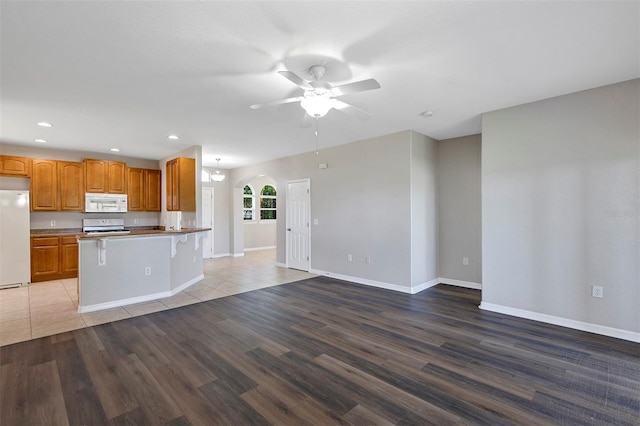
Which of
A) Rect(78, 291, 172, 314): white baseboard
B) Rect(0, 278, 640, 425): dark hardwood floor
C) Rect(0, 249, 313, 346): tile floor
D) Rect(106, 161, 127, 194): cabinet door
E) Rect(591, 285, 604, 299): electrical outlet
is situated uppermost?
Rect(106, 161, 127, 194): cabinet door

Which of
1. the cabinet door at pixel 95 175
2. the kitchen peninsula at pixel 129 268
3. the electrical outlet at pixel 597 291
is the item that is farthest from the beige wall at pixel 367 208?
the cabinet door at pixel 95 175

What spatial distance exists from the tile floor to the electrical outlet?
4.38 meters

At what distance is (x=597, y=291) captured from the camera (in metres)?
3.16

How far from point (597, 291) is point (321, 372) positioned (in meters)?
3.19

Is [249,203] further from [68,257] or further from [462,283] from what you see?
[462,283]

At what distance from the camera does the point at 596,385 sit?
7.42 feet

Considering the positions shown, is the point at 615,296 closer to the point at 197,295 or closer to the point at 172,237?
the point at 197,295

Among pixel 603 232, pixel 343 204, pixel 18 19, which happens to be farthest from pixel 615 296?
pixel 18 19

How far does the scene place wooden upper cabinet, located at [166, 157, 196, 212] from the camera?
5660 mm

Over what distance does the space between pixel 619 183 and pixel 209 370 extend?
453 centimetres

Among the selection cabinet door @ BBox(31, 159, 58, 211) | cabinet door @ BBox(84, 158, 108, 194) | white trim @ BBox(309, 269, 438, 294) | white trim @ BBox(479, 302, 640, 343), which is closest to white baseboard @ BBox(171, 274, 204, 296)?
white trim @ BBox(309, 269, 438, 294)

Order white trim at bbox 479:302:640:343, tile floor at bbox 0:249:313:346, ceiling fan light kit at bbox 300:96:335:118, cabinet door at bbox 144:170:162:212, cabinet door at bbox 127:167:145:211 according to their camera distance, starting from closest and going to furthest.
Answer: ceiling fan light kit at bbox 300:96:335:118, white trim at bbox 479:302:640:343, tile floor at bbox 0:249:313:346, cabinet door at bbox 127:167:145:211, cabinet door at bbox 144:170:162:212

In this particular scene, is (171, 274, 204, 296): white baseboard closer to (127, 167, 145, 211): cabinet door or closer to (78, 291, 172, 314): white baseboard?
(78, 291, 172, 314): white baseboard

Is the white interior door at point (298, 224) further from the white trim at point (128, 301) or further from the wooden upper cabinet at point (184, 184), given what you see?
the white trim at point (128, 301)
